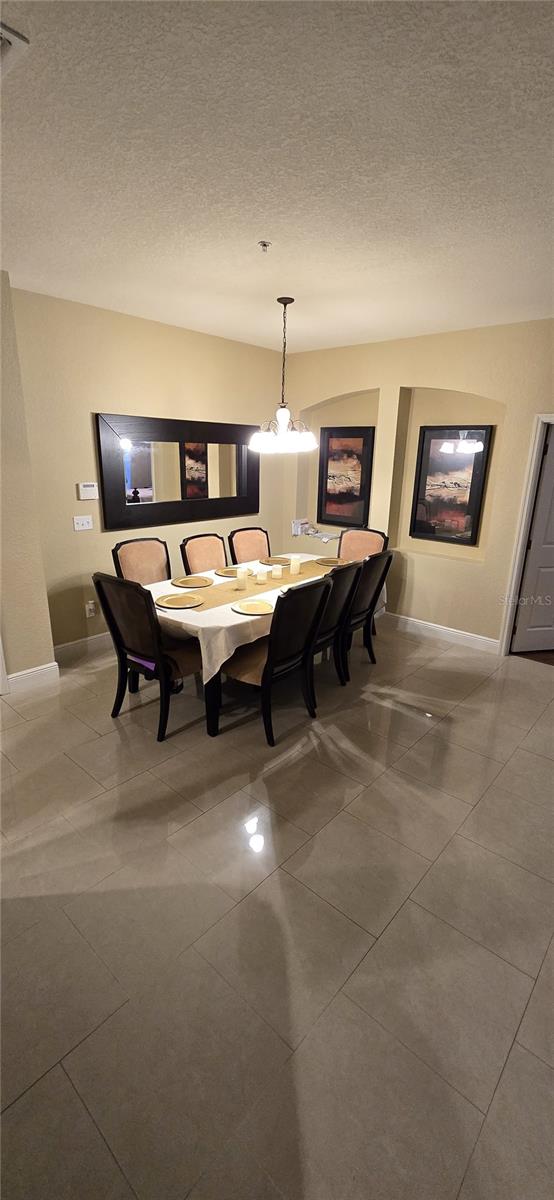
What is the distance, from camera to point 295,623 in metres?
2.86

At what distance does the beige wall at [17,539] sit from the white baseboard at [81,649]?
1.18 ft

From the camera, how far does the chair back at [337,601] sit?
10.5 feet

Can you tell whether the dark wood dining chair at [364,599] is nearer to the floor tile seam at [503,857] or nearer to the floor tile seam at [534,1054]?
the floor tile seam at [503,857]

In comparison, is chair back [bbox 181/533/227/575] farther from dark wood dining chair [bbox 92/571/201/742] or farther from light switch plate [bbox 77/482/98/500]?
dark wood dining chair [bbox 92/571/201/742]

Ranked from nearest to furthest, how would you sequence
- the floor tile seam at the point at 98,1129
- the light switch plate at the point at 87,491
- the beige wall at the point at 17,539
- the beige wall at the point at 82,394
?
the floor tile seam at the point at 98,1129, the beige wall at the point at 17,539, the beige wall at the point at 82,394, the light switch plate at the point at 87,491

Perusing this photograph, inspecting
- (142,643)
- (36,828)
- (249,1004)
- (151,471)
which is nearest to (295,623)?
(142,643)

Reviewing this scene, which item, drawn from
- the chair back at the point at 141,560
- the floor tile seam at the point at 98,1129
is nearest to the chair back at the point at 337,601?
the chair back at the point at 141,560

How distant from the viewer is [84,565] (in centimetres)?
398

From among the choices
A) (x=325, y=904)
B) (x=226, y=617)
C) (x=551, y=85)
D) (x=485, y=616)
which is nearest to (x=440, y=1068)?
(x=325, y=904)

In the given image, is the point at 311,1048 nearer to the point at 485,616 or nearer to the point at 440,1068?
the point at 440,1068

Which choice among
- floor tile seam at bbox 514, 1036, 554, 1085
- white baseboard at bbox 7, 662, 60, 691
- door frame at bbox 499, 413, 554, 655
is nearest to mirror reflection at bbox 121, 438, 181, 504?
white baseboard at bbox 7, 662, 60, 691

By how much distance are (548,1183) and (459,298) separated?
398 cm

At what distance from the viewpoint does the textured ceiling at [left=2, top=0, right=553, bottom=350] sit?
1.19 metres

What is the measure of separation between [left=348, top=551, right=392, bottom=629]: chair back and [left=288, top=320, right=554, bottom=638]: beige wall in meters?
1.00
